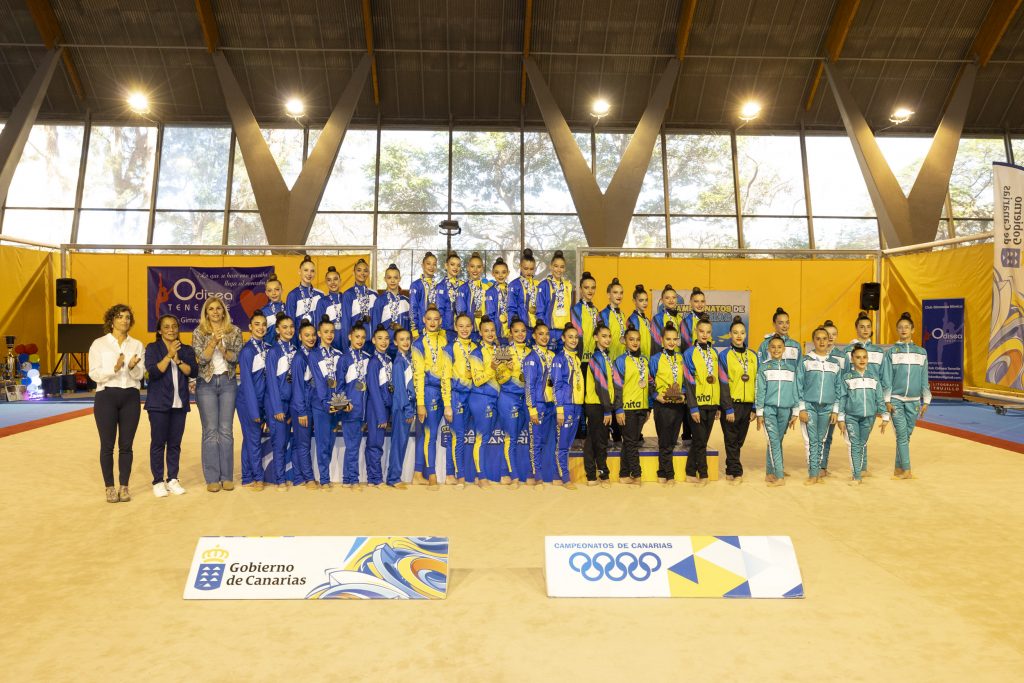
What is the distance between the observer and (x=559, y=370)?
6.28 meters

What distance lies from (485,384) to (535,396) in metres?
0.49

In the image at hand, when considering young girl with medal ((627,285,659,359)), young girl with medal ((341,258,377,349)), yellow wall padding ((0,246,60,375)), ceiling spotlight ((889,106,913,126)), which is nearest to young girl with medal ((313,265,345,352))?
young girl with medal ((341,258,377,349))

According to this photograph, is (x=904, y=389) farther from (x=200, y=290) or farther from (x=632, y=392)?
(x=200, y=290)

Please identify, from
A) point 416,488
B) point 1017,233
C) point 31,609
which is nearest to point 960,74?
point 1017,233

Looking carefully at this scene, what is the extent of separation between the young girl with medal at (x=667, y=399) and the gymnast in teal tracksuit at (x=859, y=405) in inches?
64.8

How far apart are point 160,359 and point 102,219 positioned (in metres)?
13.2

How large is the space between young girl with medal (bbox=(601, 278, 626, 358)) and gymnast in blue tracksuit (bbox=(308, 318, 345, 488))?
290 centimetres

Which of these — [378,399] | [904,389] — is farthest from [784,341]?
[378,399]

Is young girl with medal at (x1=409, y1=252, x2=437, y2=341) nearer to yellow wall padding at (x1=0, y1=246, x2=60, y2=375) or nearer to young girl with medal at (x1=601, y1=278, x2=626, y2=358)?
young girl with medal at (x1=601, y1=278, x2=626, y2=358)

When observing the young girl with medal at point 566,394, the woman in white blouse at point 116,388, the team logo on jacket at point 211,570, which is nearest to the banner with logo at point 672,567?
the team logo on jacket at point 211,570

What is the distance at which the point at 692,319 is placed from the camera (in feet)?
24.2

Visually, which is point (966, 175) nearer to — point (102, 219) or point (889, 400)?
point (889, 400)

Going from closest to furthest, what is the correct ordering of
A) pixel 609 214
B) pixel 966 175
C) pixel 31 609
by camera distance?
pixel 31 609 → pixel 609 214 → pixel 966 175

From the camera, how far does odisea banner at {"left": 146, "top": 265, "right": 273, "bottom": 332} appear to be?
12445mm
